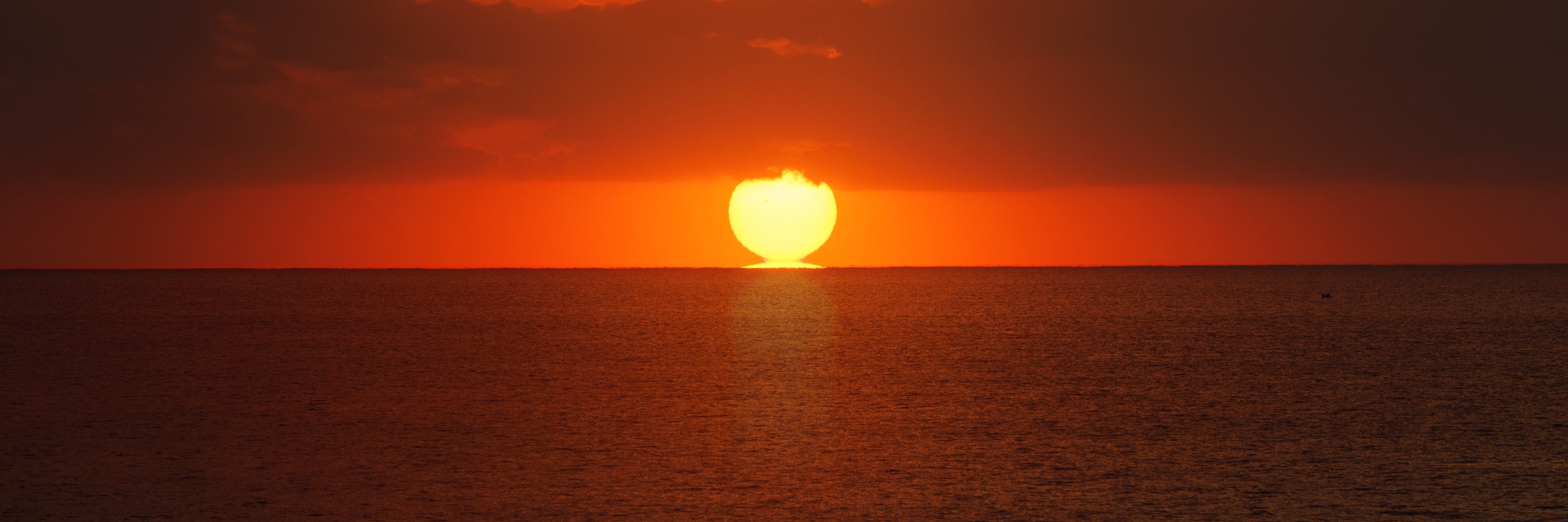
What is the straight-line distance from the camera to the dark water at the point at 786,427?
53.1 feet

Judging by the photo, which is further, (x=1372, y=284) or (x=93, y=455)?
(x=1372, y=284)

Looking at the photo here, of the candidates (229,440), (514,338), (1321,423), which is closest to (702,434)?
(229,440)

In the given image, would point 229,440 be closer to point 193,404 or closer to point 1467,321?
point 193,404

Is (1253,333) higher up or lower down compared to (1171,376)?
higher up

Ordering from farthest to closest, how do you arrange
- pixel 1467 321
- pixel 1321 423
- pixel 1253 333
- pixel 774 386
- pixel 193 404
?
1. pixel 1467 321
2. pixel 1253 333
3. pixel 774 386
4. pixel 193 404
5. pixel 1321 423

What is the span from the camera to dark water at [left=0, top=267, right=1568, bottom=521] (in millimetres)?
16188

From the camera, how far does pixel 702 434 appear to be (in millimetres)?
22422

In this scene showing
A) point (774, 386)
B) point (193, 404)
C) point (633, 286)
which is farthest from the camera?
point (633, 286)

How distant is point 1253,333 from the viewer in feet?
195

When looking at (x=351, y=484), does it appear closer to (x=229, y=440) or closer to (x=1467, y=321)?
(x=229, y=440)

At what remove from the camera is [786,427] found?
23.4 metres

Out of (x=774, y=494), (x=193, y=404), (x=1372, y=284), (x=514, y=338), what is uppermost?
(x=1372, y=284)

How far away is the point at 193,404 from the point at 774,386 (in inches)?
520

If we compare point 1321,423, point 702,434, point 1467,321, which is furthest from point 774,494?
point 1467,321
